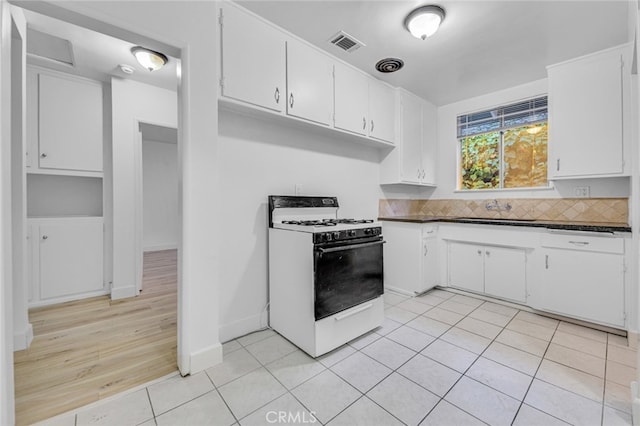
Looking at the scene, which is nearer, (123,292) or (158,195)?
(123,292)

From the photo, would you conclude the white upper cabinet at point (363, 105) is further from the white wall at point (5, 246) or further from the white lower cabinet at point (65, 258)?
the white lower cabinet at point (65, 258)

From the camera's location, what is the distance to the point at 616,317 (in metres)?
2.23

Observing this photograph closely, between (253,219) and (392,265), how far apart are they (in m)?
1.95

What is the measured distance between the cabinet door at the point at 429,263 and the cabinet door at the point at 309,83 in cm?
189

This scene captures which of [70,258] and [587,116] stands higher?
[587,116]

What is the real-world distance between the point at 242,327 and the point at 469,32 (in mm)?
3187

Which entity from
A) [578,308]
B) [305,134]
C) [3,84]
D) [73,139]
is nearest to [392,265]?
[578,308]

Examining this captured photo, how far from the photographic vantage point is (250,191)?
92.8 inches

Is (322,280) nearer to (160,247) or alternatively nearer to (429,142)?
(429,142)

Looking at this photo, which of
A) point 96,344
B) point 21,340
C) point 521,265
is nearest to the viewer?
point 21,340

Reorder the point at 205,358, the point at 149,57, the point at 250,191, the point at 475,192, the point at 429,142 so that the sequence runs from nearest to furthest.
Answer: the point at 205,358 < the point at 250,191 < the point at 149,57 < the point at 475,192 < the point at 429,142

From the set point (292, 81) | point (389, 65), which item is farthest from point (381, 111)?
point (292, 81)

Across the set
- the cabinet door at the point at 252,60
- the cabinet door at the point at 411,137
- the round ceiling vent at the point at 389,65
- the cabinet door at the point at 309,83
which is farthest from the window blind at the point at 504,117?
the cabinet door at the point at 252,60

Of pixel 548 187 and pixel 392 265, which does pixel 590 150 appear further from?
pixel 392 265
